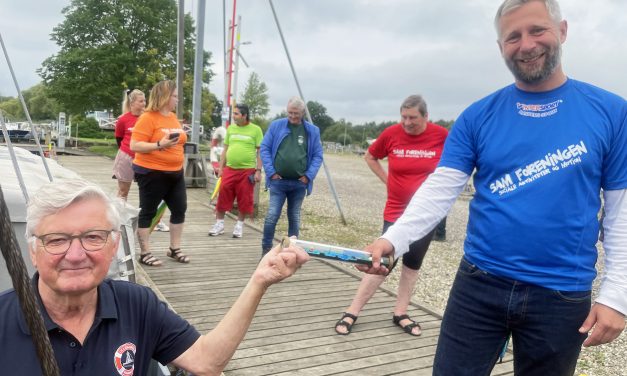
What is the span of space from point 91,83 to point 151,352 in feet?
103

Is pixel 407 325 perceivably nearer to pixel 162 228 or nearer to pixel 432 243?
pixel 162 228

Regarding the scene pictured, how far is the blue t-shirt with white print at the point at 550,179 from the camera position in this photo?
1745mm

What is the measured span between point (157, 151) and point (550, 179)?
377 centimetres

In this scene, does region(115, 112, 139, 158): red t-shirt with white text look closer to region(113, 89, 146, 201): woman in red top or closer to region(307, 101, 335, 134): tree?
region(113, 89, 146, 201): woman in red top

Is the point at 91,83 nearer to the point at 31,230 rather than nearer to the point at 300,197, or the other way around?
the point at 300,197

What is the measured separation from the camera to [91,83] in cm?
2958

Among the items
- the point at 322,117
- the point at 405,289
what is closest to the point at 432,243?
the point at 405,289

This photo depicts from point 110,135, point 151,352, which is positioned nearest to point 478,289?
point 151,352

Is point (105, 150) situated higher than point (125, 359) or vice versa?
point (125, 359)

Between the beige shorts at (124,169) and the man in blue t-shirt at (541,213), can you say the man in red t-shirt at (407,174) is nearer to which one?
the man in blue t-shirt at (541,213)

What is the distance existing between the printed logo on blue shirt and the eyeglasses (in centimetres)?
143

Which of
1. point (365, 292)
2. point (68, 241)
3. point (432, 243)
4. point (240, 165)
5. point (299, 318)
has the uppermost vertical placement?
point (68, 241)

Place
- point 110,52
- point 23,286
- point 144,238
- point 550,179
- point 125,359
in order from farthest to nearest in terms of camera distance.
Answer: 1. point 110,52
2. point 144,238
3. point 550,179
4. point 125,359
5. point 23,286

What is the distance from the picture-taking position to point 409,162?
3818 millimetres
